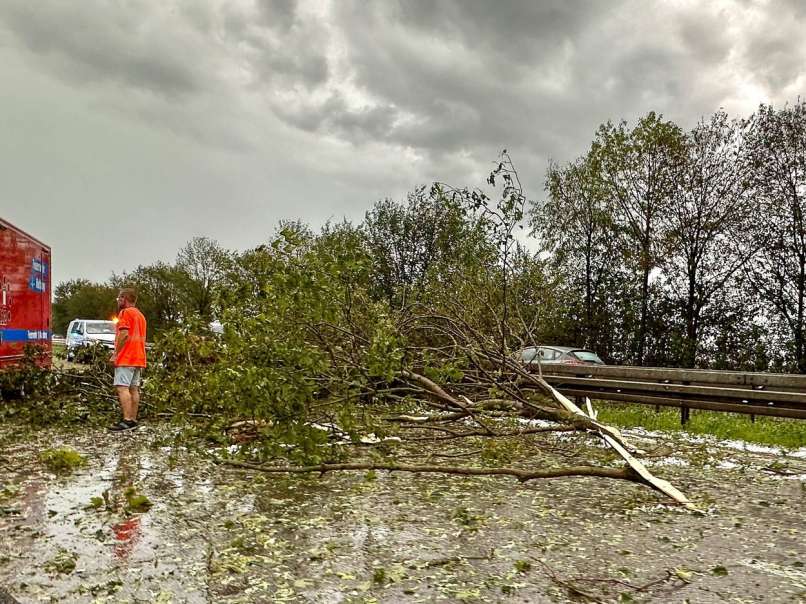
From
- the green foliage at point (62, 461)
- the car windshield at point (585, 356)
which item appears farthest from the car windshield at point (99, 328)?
the green foliage at point (62, 461)

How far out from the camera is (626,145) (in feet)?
100

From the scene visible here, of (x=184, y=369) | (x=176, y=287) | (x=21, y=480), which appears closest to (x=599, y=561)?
(x=21, y=480)

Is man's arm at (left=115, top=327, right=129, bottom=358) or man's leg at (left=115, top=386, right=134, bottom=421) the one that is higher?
man's arm at (left=115, top=327, right=129, bottom=358)

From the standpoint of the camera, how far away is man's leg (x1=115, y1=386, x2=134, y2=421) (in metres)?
10.6

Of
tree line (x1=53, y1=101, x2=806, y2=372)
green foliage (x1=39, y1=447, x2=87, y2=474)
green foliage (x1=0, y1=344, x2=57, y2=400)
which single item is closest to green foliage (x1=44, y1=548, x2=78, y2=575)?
green foliage (x1=39, y1=447, x2=87, y2=474)

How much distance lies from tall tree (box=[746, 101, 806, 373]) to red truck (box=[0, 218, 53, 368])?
22990 mm

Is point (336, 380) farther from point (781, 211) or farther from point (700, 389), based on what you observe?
point (781, 211)

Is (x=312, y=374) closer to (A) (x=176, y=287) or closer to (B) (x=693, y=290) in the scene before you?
(B) (x=693, y=290)

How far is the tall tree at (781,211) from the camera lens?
2605 centimetres

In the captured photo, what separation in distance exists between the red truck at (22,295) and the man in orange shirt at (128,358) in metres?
2.44

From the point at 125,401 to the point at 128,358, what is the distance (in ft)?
2.03

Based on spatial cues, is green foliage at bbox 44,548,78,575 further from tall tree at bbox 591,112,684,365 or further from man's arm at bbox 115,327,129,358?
tall tree at bbox 591,112,684,365

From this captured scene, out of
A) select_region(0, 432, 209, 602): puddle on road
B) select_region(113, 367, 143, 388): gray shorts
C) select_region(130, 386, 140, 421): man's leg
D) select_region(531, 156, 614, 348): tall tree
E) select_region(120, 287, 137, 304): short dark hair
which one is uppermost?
select_region(531, 156, 614, 348): tall tree

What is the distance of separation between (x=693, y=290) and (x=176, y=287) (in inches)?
1688
